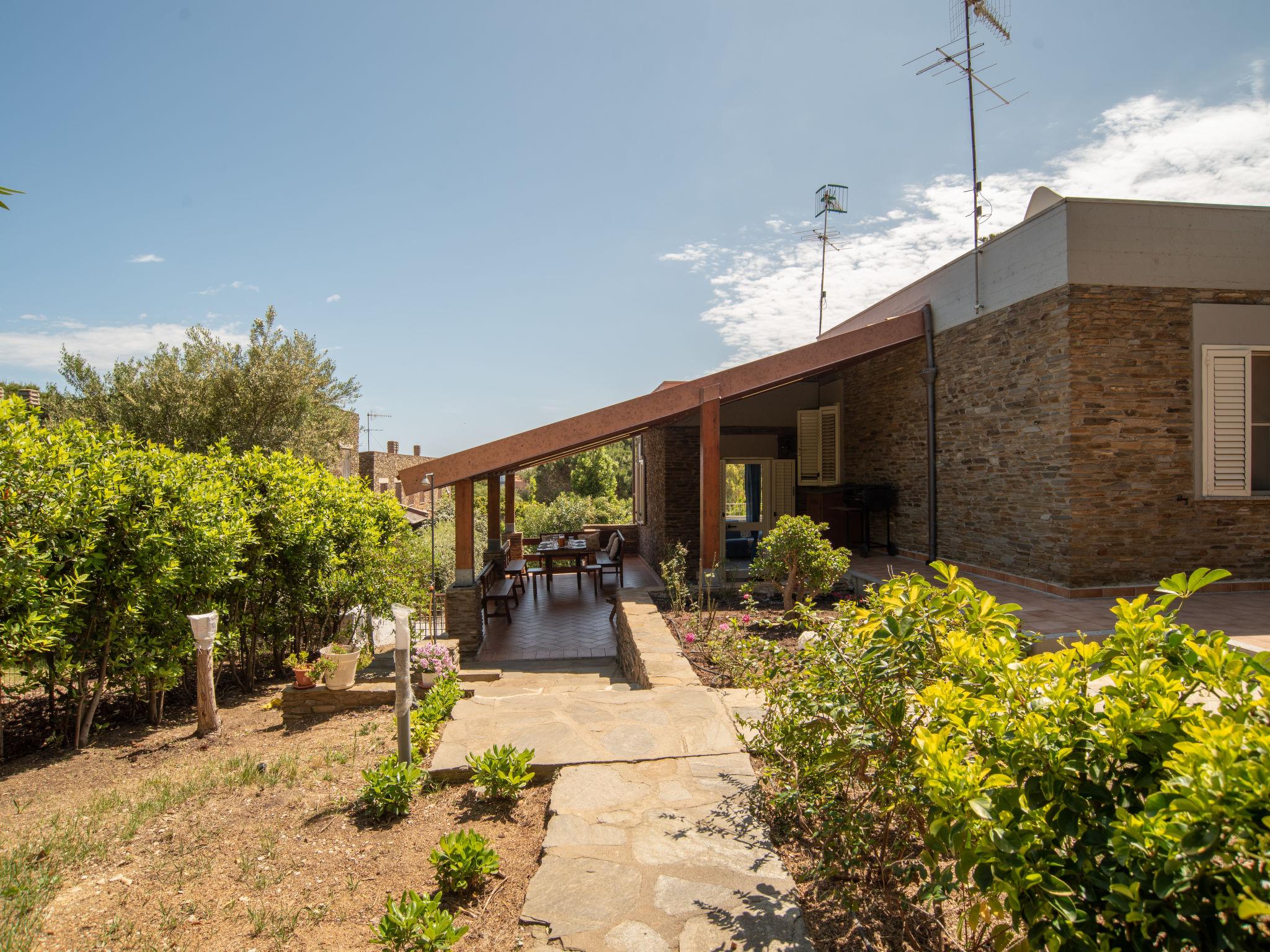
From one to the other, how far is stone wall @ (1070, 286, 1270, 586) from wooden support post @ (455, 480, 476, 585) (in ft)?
22.5

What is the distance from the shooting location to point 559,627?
9.52 m

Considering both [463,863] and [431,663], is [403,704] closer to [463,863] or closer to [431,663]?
[463,863]

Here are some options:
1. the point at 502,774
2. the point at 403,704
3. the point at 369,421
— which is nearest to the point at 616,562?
the point at 403,704

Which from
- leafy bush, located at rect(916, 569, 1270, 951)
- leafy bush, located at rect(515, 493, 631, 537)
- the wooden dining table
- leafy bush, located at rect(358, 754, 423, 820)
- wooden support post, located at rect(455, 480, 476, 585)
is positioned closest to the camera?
leafy bush, located at rect(916, 569, 1270, 951)

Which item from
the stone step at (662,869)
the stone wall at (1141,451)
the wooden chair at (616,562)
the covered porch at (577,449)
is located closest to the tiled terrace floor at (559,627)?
the covered porch at (577,449)

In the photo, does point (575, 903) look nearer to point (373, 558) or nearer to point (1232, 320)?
point (373, 558)

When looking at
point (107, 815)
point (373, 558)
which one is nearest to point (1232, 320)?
point (373, 558)

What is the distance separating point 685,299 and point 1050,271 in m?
11.1

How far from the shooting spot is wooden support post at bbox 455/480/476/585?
8.34 m

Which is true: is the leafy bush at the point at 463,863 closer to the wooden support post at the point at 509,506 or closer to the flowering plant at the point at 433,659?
the flowering plant at the point at 433,659

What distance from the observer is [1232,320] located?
656 centimetres

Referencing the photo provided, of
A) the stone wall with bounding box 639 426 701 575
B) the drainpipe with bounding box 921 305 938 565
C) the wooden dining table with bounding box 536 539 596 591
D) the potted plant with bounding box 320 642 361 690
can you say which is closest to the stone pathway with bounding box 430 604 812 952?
the potted plant with bounding box 320 642 361 690

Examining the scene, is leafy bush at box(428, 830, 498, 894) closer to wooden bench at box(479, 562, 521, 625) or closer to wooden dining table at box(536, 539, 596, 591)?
wooden bench at box(479, 562, 521, 625)

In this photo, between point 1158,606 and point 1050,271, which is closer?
point 1158,606
